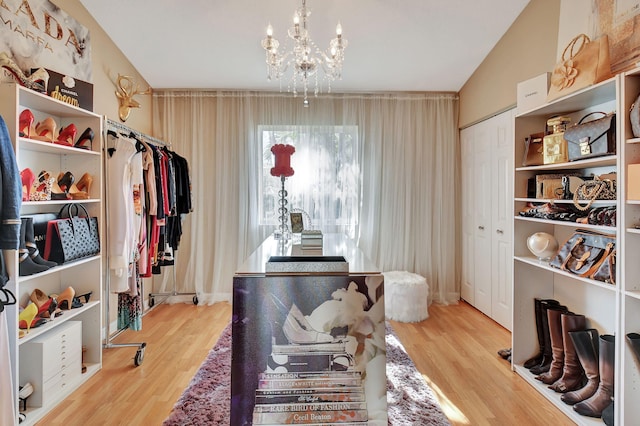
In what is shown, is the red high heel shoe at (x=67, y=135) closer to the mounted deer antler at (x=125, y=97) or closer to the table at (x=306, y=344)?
the mounted deer antler at (x=125, y=97)

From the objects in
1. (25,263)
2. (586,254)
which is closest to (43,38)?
(25,263)

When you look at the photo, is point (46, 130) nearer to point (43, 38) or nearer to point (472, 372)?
point (43, 38)

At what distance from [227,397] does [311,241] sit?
1135 mm

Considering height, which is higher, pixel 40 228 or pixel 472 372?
pixel 40 228

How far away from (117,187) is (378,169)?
8.79 feet

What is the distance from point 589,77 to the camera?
1.93 metres

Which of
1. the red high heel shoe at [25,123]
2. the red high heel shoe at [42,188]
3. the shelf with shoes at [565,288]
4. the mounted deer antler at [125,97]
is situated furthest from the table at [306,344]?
the mounted deer antler at [125,97]

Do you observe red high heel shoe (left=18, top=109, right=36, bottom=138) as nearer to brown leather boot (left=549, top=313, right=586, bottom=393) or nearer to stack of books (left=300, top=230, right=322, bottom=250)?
stack of books (left=300, top=230, right=322, bottom=250)

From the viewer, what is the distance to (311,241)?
187cm

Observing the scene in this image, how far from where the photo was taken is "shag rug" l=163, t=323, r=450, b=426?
1928mm

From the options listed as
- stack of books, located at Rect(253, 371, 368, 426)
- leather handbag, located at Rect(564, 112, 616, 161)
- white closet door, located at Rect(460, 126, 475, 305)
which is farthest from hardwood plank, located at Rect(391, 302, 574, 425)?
leather handbag, located at Rect(564, 112, 616, 161)

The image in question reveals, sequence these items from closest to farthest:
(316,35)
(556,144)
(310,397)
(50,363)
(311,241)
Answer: (310,397), (311,241), (50,363), (556,144), (316,35)

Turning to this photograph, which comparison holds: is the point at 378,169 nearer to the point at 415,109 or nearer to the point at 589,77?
the point at 415,109

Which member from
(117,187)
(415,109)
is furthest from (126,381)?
(415,109)
